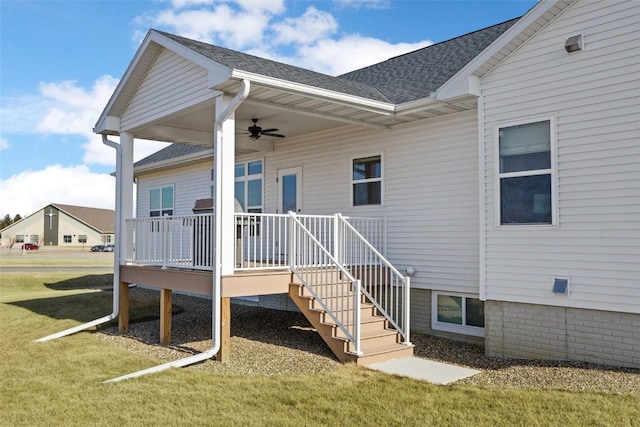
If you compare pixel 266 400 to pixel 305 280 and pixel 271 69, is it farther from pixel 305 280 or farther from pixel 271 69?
pixel 271 69

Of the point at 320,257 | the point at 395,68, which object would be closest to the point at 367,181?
the point at 320,257

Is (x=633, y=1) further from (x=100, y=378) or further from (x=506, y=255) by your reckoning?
(x=100, y=378)

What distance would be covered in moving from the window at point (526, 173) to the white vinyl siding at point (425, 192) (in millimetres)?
933

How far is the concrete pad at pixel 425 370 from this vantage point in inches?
244

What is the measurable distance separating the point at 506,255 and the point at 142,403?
5149mm

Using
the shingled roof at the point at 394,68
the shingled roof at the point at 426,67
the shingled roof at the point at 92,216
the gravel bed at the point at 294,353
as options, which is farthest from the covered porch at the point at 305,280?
the shingled roof at the point at 92,216

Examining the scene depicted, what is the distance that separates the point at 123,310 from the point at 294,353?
438 centimetres

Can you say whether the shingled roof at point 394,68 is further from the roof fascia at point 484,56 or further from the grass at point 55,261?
the grass at point 55,261

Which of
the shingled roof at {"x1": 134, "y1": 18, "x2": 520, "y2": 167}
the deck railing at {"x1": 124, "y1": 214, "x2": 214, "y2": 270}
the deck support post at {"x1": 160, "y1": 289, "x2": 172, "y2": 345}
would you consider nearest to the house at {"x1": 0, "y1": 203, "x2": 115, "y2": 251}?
the deck railing at {"x1": 124, "y1": 214, "x2": 214, "y2": 270}

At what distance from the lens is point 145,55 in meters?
9.23

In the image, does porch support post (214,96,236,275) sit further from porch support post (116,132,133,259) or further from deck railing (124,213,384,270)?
porch support post (116,132,133,259)

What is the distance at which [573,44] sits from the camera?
6.54m

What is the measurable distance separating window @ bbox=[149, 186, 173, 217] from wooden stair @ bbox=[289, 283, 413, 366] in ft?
33.4

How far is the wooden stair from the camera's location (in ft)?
22.8
